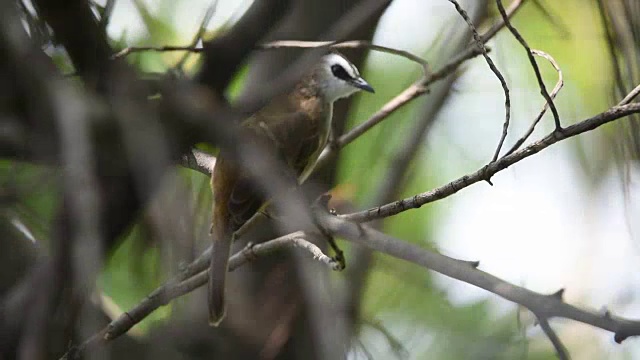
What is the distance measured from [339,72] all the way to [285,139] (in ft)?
1.50

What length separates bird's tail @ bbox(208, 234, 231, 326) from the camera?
3230 mm

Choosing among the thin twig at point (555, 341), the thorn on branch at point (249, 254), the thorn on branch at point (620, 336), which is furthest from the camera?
the thorn on branch at point (249, 254)

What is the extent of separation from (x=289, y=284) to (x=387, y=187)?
61 cm

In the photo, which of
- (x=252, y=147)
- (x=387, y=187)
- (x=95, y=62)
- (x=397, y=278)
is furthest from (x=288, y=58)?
(x=252, y=147)

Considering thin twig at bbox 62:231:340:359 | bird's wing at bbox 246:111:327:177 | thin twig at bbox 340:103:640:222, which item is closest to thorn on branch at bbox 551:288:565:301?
thin twig at bbox 340:103:640:222

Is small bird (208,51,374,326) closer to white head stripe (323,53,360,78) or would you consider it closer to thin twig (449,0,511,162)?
white head stripe (323,53,360,78)

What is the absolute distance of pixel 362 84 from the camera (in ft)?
13.9

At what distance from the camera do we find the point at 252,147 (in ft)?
5.58

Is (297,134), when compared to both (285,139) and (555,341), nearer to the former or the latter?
(285,139)

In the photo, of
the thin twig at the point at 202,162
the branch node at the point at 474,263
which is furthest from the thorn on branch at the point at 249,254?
the branch node at the point at 474,263

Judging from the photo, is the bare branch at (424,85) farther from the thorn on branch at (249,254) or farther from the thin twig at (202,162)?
the thorn on branch at (249,254)

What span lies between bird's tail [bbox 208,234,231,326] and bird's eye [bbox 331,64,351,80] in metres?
1.14

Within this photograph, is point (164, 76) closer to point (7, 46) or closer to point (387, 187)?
point (7, 46)

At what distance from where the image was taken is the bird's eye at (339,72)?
431cm
